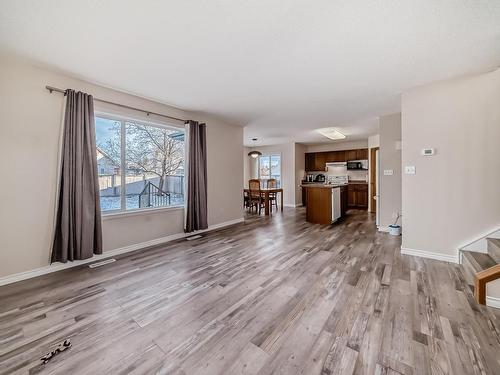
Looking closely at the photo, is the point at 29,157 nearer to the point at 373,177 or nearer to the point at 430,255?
the point at 430,255

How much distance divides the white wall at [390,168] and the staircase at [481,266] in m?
1.81

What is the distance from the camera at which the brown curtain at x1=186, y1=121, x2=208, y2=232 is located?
4.46m

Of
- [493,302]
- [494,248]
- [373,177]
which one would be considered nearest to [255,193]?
[373,177]

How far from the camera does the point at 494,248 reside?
2596 mm

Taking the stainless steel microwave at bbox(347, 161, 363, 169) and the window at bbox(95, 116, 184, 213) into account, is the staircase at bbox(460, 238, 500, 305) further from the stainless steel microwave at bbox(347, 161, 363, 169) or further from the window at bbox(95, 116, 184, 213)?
the stainless steel microwave at bbox(347, 161, 363, 169)

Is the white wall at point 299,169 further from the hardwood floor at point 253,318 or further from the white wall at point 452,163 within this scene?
the hardwood floor at point 253,318

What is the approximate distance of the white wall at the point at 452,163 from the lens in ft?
9.38

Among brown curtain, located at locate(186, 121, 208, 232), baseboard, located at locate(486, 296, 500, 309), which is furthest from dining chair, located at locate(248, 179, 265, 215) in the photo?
baseboard, located at locate(486, 296, 500, 309)

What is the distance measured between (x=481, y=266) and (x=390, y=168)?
2.63m

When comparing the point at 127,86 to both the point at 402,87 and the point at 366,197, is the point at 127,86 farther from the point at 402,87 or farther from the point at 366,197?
the point at 366,197

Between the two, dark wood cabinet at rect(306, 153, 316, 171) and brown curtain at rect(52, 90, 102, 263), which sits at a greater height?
dark wood cabinet at rect(306, 153, 316, 171)

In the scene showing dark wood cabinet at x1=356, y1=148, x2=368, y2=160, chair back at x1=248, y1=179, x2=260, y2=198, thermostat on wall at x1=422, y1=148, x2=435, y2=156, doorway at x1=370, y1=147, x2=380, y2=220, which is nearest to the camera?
thermostat on wall at x1=422, y1=148, x2=435, y2=156

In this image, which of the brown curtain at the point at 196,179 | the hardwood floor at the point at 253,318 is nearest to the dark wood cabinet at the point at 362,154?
the hardwood floor at the point at 253,318

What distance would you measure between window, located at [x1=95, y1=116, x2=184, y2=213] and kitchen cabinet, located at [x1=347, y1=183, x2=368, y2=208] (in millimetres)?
6251
